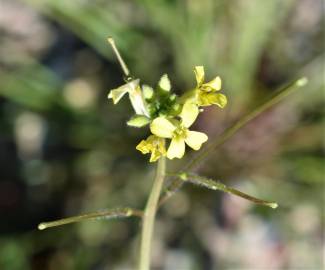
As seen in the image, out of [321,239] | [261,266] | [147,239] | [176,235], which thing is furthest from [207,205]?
[147,239]

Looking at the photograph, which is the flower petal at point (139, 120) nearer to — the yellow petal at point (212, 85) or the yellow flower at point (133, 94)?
the yellow flower at point (133, 94)

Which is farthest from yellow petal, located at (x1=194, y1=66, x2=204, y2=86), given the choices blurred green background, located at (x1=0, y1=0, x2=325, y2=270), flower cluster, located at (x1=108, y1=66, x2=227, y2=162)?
blurred green background, located at (x1=0, y1=0, x2=325, y2=270)

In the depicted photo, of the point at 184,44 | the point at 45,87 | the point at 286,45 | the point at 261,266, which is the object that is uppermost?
the point at 286,45

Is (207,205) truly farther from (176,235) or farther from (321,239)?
(321,239)

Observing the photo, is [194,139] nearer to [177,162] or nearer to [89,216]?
[89,216]

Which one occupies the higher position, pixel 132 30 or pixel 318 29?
pixel 318 29

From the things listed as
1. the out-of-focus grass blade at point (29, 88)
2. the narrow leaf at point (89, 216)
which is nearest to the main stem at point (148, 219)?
the narrow leaf at point (89, 216)
